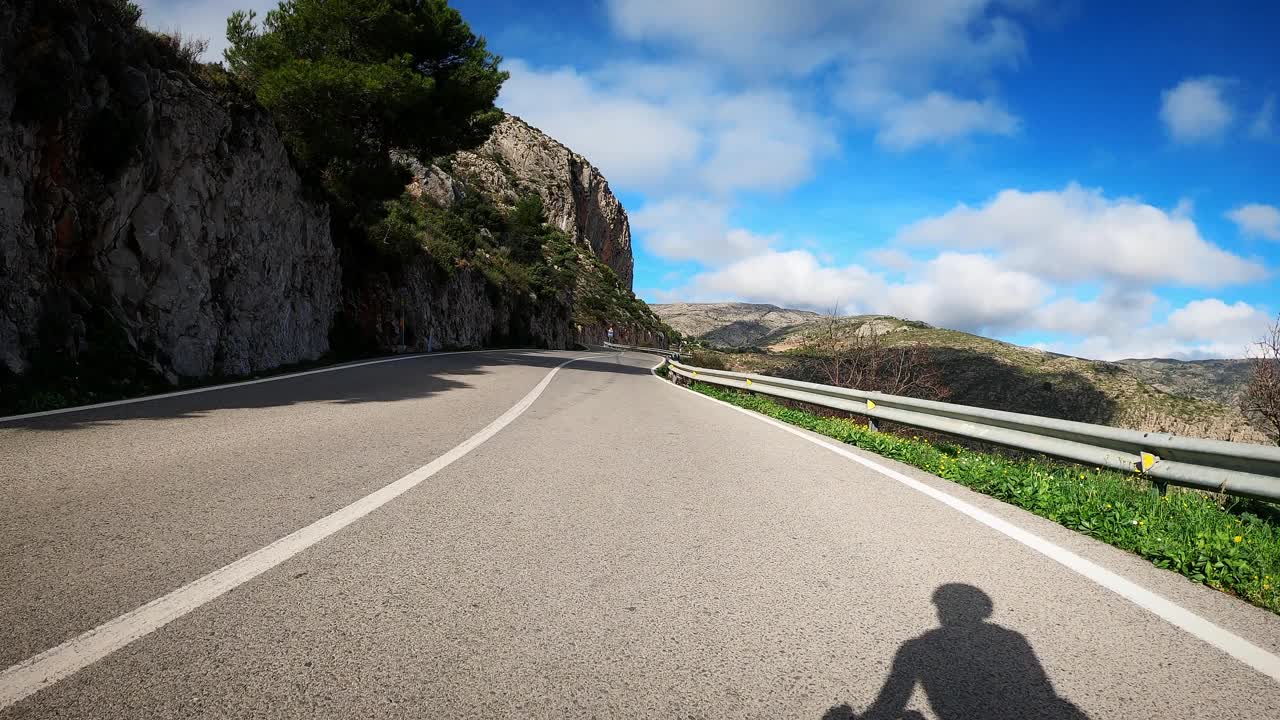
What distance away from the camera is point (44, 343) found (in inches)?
344

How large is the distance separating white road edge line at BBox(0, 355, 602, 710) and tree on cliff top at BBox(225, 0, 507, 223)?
1829cm

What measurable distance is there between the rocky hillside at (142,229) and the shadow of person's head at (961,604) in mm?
9874

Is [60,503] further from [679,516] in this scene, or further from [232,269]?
[232,269]

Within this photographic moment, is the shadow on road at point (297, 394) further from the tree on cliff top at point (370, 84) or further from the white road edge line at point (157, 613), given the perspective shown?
the tree on cliff top at point (370, 84)

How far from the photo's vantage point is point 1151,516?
169 inches

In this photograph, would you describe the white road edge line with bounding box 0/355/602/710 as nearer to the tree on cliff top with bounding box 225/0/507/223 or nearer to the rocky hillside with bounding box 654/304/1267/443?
the tree on cliff top with bounding box 225/0/507/223

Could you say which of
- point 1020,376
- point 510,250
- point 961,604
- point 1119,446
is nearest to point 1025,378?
point 1020,376

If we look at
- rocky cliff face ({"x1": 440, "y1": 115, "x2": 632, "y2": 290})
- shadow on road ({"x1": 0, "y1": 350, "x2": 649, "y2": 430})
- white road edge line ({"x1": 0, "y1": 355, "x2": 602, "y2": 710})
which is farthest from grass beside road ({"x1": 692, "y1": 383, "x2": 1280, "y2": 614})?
rocky cliff face ({"x1": 440, "y1": 115, "x2": 632, "y2": 290})

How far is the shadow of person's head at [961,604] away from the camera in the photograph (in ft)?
9.42

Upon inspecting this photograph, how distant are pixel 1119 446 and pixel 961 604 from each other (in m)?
3.37

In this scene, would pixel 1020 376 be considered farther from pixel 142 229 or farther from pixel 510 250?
pixel 142 229

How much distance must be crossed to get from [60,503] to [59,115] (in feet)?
29.2

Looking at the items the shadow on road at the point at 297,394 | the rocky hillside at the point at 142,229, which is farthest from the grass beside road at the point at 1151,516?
the rocky hillside at the point at 142,229

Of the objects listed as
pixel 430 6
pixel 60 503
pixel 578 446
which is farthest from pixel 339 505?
pixel 430 6
